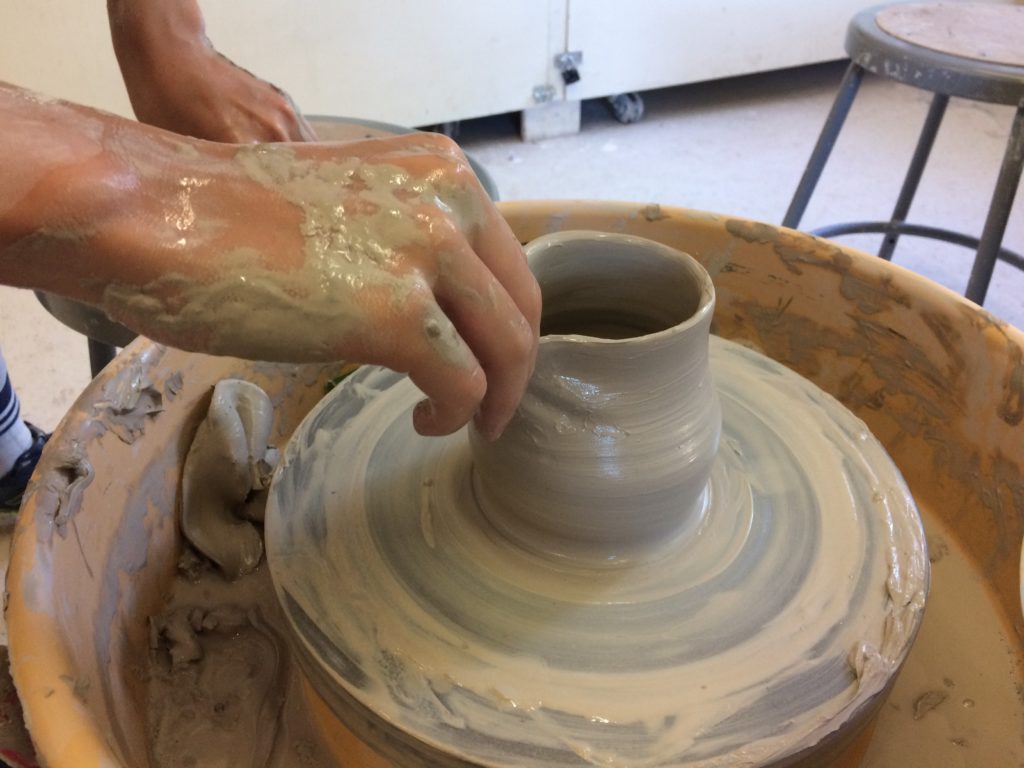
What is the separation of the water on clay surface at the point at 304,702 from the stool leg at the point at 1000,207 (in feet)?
2.91

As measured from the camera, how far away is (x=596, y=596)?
2.64 feet

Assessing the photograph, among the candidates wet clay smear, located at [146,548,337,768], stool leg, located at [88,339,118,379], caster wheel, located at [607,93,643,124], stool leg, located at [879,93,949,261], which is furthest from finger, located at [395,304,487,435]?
caster wheel, located at [607,93,643,124]

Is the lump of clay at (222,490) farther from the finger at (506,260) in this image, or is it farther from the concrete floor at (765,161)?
the concrete floor at (765,161)

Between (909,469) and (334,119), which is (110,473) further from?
(909,469)

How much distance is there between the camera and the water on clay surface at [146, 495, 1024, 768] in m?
0.89

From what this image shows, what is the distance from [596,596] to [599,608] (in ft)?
0.04

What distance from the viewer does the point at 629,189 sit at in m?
3.05

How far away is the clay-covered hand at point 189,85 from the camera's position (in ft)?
3.10

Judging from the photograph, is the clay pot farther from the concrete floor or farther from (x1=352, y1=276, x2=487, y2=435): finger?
the concrete floor

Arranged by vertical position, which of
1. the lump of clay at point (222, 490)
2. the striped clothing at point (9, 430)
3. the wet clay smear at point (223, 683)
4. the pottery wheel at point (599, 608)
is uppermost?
the pottery wheel at point (599, 608)

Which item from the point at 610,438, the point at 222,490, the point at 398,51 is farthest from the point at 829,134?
the point at 398,51

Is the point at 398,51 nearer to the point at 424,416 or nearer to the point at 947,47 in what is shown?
the point at 947,47

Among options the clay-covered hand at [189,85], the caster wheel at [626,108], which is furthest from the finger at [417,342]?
the caster wheel at [626,108]

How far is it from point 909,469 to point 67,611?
1073 millimetres
